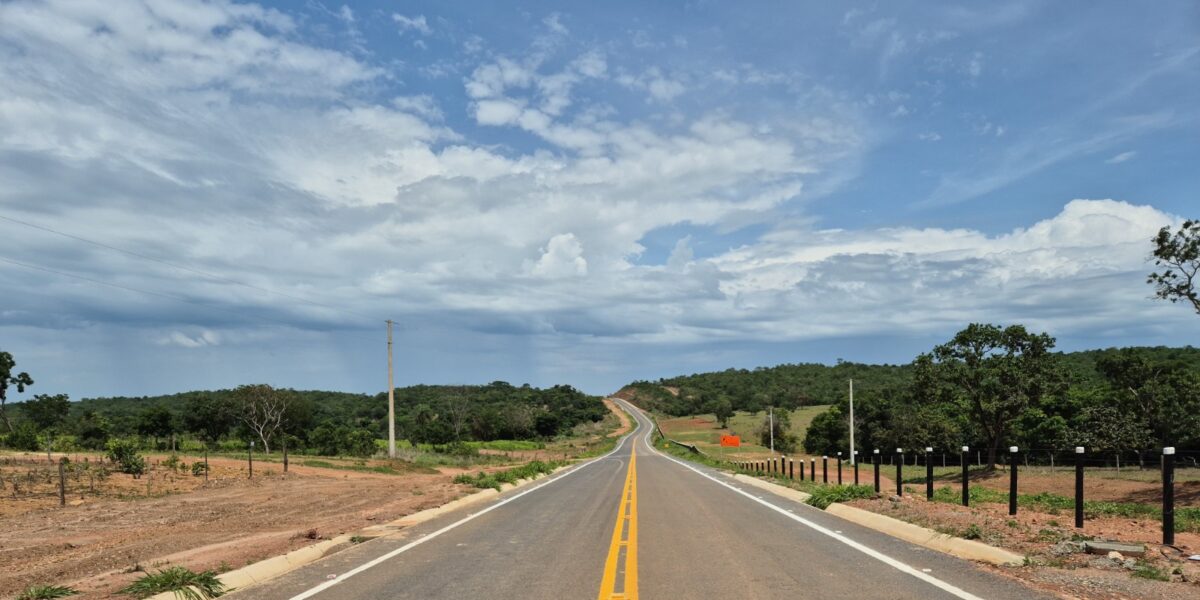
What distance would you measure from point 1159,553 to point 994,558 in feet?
6.02

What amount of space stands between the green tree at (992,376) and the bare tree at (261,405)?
174 ft

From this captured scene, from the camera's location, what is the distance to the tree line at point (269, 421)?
223 feet

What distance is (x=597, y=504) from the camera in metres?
19.0

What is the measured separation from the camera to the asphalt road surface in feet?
26.5

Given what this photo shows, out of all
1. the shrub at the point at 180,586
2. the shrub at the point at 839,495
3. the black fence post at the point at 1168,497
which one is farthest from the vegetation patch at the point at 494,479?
the black fence post at the point at 1168,497

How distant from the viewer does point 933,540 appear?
11273mm

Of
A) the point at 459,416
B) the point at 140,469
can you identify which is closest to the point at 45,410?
the point at 459,416

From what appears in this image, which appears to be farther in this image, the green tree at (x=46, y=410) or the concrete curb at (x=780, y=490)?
the green tree at (x=46, y=410)

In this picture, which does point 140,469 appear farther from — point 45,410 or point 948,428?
point 45,410

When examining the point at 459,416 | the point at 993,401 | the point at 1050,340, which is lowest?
the point at 459,416

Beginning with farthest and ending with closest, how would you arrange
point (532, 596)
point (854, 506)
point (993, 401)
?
point (993, 401) < point (854, 506) < point (532, 596)

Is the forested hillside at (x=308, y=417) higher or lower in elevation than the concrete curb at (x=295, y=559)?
lower

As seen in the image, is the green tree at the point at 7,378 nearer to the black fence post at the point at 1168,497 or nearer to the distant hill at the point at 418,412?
the distant hill at the point at 418,412

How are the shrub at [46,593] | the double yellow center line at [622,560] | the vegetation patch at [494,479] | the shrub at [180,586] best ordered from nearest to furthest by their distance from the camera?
the double yellow center line at [622,560], the shrub at [180,586], the shrub at [46,593], the vegetation patch at [494,479]
